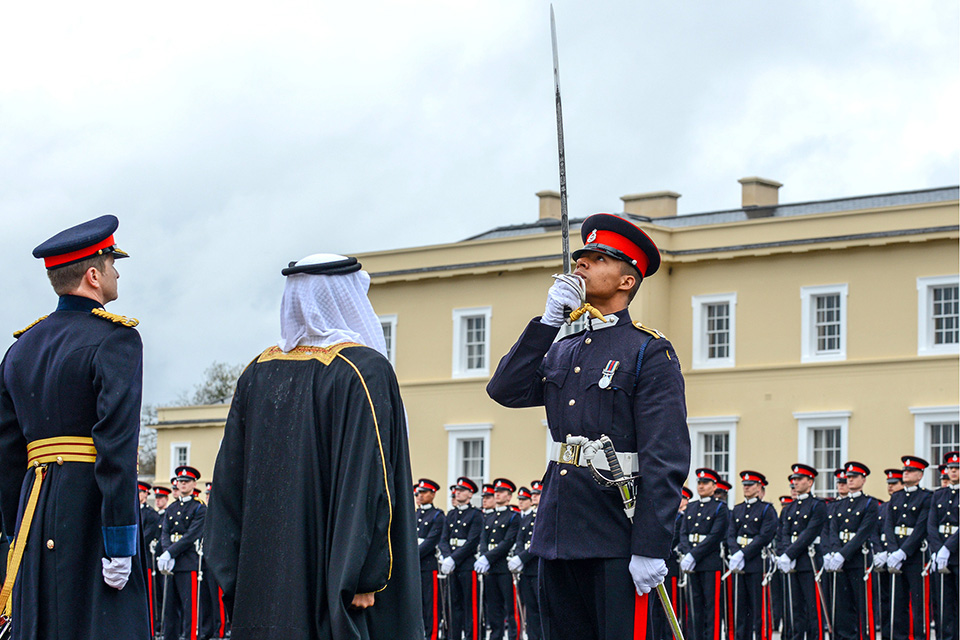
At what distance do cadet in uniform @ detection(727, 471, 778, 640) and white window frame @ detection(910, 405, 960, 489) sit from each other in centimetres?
1344

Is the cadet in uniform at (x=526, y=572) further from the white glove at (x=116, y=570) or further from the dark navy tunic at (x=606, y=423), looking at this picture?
the white glove at (x=116, y=570)

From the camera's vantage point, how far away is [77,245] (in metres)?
7.35

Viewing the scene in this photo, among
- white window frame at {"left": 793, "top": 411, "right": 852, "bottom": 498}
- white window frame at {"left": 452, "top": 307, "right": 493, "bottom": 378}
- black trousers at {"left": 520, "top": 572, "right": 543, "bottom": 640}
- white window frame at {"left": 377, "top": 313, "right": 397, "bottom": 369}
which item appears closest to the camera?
black trousers at {"left": 520, "top": 572, "right": 543, "bottom": 640}

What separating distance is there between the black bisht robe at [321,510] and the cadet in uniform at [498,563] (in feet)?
57.9

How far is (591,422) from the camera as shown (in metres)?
7.00

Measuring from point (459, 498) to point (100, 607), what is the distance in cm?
1840

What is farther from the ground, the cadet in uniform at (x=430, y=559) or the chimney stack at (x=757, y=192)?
the chimney stack at (x=757, y=192)

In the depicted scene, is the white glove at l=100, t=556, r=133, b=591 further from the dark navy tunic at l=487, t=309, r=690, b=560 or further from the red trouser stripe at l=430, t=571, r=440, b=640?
the red trouser stripe at l=430, t=571, r=440, b=640

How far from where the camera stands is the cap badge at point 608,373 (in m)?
6.99

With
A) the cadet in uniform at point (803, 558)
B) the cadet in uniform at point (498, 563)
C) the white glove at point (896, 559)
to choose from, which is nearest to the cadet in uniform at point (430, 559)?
the cadet in uniform at point (498, 563)

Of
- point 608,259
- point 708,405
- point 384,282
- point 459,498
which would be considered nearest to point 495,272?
point 384,282

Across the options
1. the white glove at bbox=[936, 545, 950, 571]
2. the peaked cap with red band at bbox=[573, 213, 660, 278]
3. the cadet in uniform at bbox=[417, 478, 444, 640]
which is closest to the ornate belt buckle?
the peaked cap with red band at bbox=[573, 213, 660, 278]

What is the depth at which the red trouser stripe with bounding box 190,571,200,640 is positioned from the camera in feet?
73.0

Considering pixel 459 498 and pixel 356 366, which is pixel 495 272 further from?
pixel 356 366
